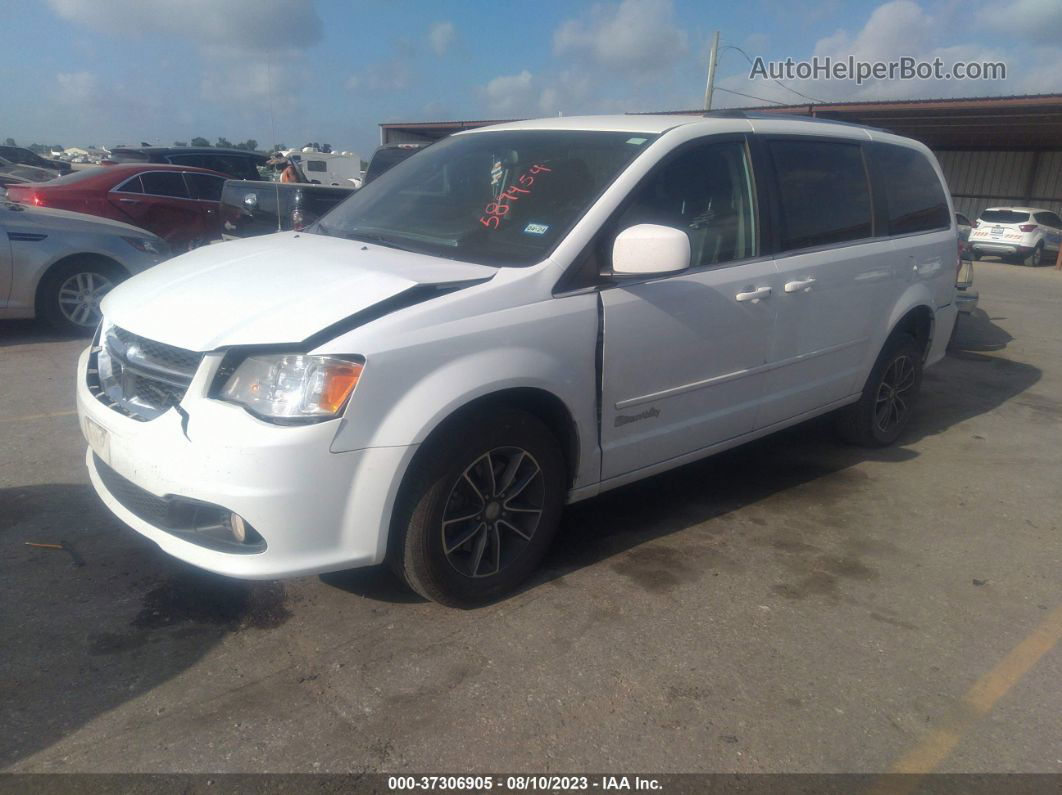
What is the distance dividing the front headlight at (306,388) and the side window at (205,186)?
891 centimetres

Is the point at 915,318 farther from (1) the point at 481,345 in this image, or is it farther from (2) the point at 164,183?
(2) the point at 164,183

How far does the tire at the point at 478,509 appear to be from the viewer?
2.90m

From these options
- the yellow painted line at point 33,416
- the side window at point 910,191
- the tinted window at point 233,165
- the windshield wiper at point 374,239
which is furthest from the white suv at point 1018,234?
the yellow painted line at point 33,416

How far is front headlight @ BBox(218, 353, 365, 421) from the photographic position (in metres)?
2.64

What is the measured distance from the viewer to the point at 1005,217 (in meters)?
23.0

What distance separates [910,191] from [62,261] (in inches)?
265

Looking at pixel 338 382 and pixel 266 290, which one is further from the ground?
pixel 266 290

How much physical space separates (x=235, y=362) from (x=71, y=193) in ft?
27.1

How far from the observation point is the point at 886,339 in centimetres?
504

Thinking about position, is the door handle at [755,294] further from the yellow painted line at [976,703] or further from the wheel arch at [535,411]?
the yellow painted line at [976,703]

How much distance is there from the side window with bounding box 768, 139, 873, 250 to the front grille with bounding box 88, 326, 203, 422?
9.39 ft

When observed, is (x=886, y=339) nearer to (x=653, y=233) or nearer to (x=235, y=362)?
(x=653, y=233)

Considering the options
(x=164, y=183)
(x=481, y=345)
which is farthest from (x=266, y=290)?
(x=164, y=183)
